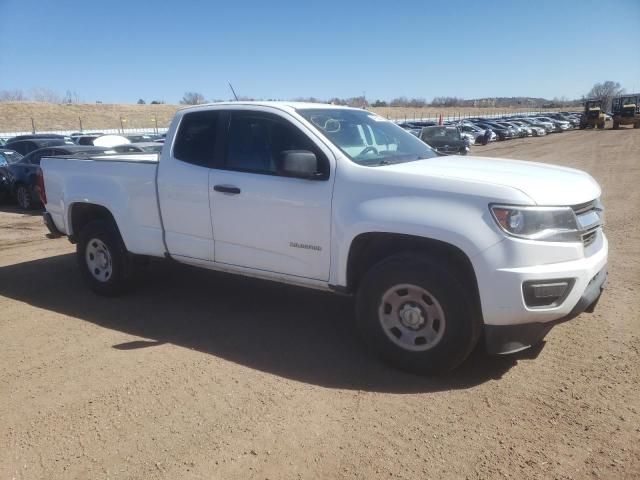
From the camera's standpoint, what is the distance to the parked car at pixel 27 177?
1239cm

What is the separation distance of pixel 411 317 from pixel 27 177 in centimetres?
1192

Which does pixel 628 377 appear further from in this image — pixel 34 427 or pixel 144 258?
pixel 144 258

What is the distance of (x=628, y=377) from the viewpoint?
11.7 ft

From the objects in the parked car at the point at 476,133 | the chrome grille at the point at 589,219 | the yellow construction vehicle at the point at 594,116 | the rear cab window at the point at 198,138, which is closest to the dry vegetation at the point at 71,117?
the parked car at the point at 476,133

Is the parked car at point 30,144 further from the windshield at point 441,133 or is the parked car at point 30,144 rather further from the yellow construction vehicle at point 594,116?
the yellow construction vehicle at point 594,116

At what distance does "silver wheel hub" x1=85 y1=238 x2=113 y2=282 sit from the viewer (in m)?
5.54

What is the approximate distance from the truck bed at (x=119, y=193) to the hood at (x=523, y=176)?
242 cm

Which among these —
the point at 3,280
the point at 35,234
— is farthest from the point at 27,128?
the point at 3,280

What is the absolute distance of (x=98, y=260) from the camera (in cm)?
563

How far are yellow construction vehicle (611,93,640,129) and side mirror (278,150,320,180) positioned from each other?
170ft

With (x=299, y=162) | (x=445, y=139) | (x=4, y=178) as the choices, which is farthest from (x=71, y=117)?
(x=299, y=162)

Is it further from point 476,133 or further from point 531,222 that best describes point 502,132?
point 531,222

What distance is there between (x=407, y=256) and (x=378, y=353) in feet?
2.56

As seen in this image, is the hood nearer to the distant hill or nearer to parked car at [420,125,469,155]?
parked car at [420,125,469,155]
